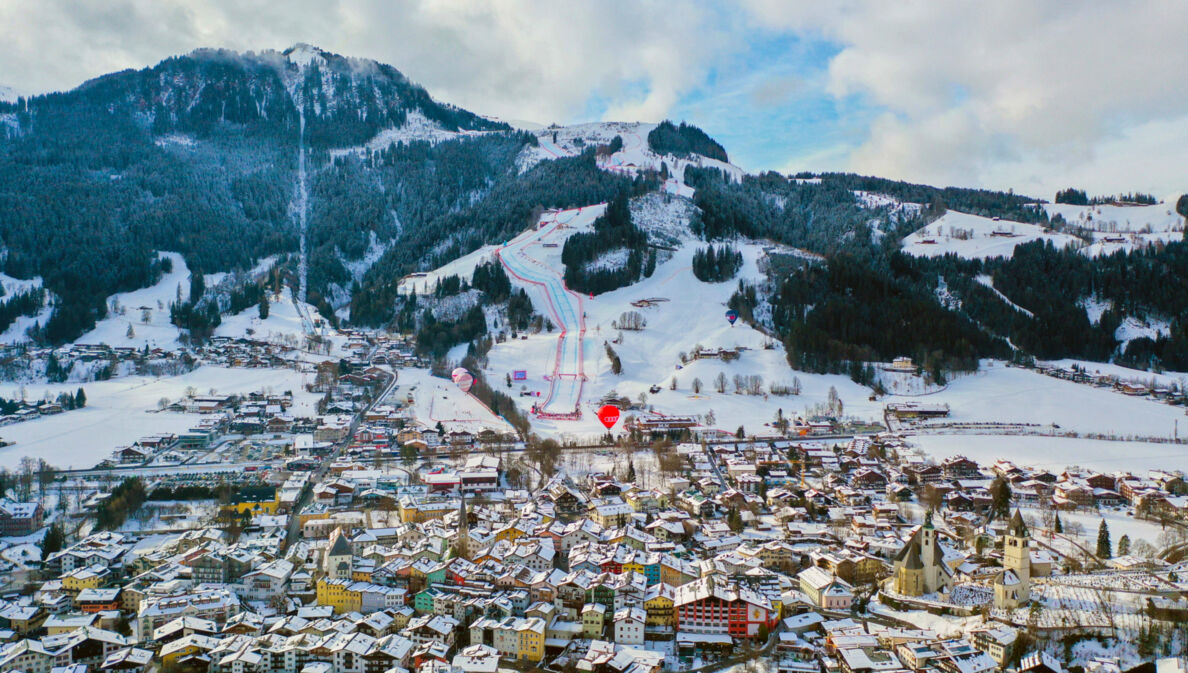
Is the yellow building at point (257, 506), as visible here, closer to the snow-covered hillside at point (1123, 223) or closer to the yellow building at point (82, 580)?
the yellow building at point (82, 580)

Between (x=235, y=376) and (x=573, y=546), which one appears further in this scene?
(x=235, y=376)

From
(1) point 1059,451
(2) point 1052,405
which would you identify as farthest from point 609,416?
(2) point 1052,405

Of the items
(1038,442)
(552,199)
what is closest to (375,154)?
(552,199)

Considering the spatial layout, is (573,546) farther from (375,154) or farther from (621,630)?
(375,154)

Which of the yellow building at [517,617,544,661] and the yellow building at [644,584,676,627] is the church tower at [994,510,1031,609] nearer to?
the yellow building at [644,584,676,627]

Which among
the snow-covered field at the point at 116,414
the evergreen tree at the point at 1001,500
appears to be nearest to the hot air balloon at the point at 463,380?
the snow-covered field at the point at 116,414

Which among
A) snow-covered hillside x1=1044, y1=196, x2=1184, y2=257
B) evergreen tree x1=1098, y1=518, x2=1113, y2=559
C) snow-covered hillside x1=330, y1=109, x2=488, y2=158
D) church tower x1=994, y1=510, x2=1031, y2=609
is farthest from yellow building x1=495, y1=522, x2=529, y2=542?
snow-covered hillside x1=330, y1=109, x2=488, y2=158
